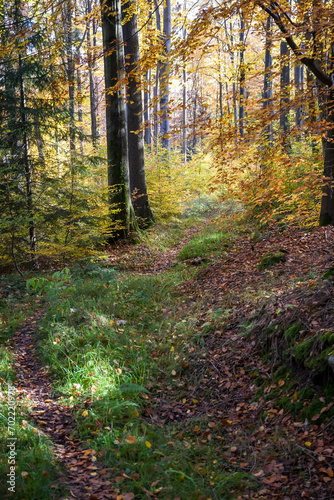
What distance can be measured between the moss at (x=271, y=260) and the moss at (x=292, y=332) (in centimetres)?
265

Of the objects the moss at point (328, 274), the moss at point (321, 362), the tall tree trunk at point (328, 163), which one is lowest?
the moss at point (321, 362)

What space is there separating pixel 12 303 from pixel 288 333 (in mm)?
4953

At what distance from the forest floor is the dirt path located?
14 millimetres

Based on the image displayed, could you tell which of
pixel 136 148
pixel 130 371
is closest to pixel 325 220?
pixel 130 371

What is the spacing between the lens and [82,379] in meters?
4.07

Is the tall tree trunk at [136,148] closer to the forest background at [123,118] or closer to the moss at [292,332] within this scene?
the forest background at [123,118]

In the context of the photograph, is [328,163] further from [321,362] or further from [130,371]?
[130,371]

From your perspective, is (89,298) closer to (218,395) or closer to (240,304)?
(240,304)

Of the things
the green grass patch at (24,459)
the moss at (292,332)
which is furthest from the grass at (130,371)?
the moss at (292,332)

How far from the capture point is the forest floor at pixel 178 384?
2729mm

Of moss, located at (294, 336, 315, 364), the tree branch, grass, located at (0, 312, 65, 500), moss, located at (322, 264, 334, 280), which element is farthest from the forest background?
grass, located at (0, 312, 65, 500)

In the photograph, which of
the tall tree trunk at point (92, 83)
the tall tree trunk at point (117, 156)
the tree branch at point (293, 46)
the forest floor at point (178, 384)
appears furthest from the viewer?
the tall tree trunk at point (117, 156)

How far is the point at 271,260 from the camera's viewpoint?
6637 mm

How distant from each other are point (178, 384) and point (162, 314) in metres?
1.96
